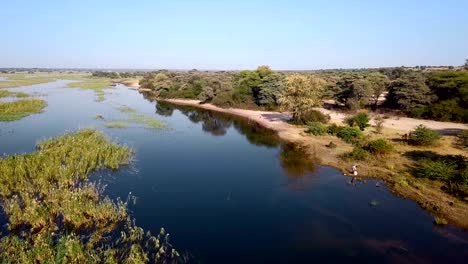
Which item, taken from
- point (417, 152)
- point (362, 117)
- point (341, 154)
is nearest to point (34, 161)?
point (341, 154)

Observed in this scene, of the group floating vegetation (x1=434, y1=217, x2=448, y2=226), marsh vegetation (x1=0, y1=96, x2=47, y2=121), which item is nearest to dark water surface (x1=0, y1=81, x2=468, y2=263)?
floating vegetation (x1=434, y1=217, x2=448, y2=226)

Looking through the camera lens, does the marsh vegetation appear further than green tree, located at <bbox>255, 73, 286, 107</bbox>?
No

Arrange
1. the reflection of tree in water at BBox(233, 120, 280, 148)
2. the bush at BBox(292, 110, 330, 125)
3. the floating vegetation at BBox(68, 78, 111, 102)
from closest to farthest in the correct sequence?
the reflection of tree in water at BBox(233, 120, 280, 148) → the bush at BBox(292, 110, 330, 125) → the floating vegetation at BBox(68, 78, 111, 102)

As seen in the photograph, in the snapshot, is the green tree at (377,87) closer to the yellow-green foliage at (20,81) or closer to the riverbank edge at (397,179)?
the riverbank edge at (397,179)

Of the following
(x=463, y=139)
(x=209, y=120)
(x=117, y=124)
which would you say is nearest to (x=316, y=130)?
(x=463, y=139)

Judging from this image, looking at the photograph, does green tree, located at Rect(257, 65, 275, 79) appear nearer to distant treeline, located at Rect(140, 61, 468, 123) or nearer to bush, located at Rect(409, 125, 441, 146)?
distant treeline, located at Rect(140, 61, 468, 123)

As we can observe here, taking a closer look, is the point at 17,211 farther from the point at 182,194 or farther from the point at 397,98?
the point at 397,98
